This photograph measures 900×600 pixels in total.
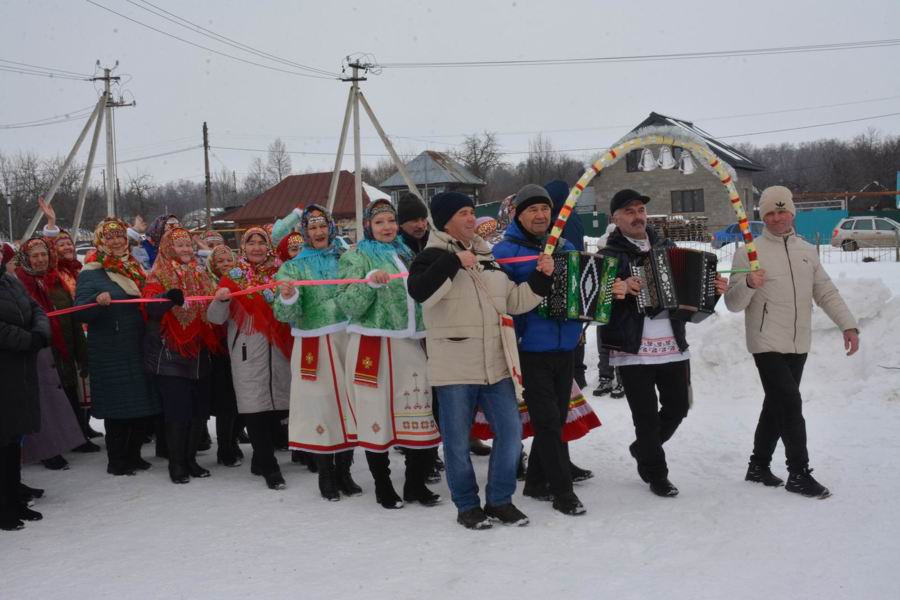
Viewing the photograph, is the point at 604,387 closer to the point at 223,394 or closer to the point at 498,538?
the point at 223,394

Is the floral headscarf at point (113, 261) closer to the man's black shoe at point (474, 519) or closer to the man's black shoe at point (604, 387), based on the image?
the man's black shoe at point (474, 519)

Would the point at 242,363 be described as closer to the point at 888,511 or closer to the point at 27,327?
the point at 27,327

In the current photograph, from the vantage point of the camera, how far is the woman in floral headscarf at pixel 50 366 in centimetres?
625

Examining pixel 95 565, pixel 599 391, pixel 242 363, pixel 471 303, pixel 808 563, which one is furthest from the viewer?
pixel 599 391

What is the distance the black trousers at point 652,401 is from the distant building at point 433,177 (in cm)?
4138

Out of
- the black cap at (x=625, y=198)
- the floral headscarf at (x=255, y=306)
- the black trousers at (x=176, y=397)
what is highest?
the black cap at (x=625, y=198)

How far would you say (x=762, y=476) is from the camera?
18.1 ft

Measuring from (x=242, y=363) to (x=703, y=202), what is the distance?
38.0 metres

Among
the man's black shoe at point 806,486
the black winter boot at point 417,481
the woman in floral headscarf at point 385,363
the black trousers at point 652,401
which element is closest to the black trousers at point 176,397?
the woman in floral headscarf at point 385,363

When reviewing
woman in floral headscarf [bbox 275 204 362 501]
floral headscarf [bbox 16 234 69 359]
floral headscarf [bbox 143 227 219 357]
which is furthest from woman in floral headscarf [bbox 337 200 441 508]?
floral headscarf [bbox 16 234 69 359]

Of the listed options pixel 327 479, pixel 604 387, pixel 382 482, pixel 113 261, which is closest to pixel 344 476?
pixel 327 479

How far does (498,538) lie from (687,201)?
3930cm

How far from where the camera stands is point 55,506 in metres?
5.71

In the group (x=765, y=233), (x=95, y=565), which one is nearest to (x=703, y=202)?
(x=765, y=233)
